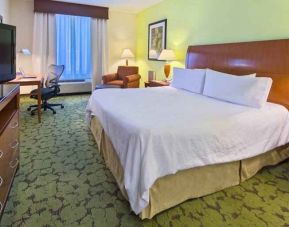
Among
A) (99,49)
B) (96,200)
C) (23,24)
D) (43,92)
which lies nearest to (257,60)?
(96,200)

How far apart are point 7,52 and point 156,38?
159 inches

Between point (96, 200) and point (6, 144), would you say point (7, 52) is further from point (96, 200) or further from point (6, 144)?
point (96, 200)

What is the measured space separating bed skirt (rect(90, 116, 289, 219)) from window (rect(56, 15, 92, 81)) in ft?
15.2

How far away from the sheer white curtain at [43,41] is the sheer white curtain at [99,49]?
1.07 meters

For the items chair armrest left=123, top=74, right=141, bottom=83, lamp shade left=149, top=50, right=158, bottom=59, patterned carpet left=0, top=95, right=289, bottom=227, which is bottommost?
patterned carpet left=0, top=95, right=289, bottom=227

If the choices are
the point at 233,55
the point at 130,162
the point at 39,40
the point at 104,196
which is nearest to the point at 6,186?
the point at 104,196

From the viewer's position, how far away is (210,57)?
379cm

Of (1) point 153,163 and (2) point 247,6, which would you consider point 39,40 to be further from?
(1) point 153,163

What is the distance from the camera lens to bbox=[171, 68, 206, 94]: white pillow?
11.4 feet

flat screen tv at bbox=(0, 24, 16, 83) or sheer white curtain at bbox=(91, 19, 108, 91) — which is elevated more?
sheer white curtain at bbox=(91, 19, 108, 91)

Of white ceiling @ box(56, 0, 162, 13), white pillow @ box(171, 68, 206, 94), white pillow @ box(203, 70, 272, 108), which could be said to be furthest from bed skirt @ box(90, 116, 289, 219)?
white ceiling @ box(56, 0, 162, 13)

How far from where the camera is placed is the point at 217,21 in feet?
12.3

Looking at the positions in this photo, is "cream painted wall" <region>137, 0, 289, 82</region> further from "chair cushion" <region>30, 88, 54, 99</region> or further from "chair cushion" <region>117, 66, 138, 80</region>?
"chair cushion" <region>30, 88, 54, 99</region>

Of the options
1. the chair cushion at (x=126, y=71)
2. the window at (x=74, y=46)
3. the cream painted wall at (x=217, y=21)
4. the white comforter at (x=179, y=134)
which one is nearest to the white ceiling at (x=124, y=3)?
the cream painted wall at (x=217, y=21)
